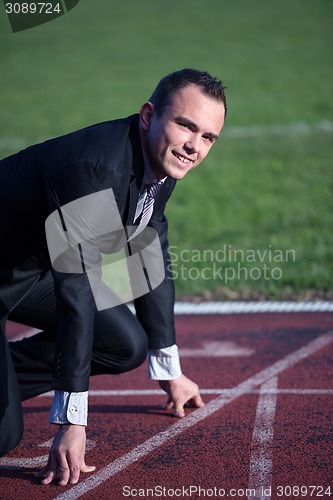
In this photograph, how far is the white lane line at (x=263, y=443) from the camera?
132 inches

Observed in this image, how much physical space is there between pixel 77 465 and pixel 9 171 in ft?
4.50

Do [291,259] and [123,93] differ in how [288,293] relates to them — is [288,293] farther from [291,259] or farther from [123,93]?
[123,93]

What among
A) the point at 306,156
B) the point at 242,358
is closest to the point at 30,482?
the point at 242,358

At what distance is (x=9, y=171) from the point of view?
11.8ft

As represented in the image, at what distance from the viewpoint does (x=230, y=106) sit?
15.9 meters

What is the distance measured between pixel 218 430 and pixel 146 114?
1.71 m

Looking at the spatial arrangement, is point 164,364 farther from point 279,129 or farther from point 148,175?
point 279,129

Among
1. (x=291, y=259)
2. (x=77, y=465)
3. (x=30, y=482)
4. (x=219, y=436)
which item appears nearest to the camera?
(x=77, y=465)

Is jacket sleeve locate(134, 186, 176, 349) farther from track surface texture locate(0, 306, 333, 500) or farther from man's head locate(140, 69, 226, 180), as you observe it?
man's head locate(140, 69, 226, 180)

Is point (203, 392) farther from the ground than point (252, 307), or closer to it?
farther from the ground

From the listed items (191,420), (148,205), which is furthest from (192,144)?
(191,420)

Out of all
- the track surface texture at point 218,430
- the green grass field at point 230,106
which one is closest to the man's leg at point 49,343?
the track surface texture at point 218,430

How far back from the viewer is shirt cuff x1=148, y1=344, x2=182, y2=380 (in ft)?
13.5

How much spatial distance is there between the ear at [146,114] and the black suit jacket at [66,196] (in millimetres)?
39
